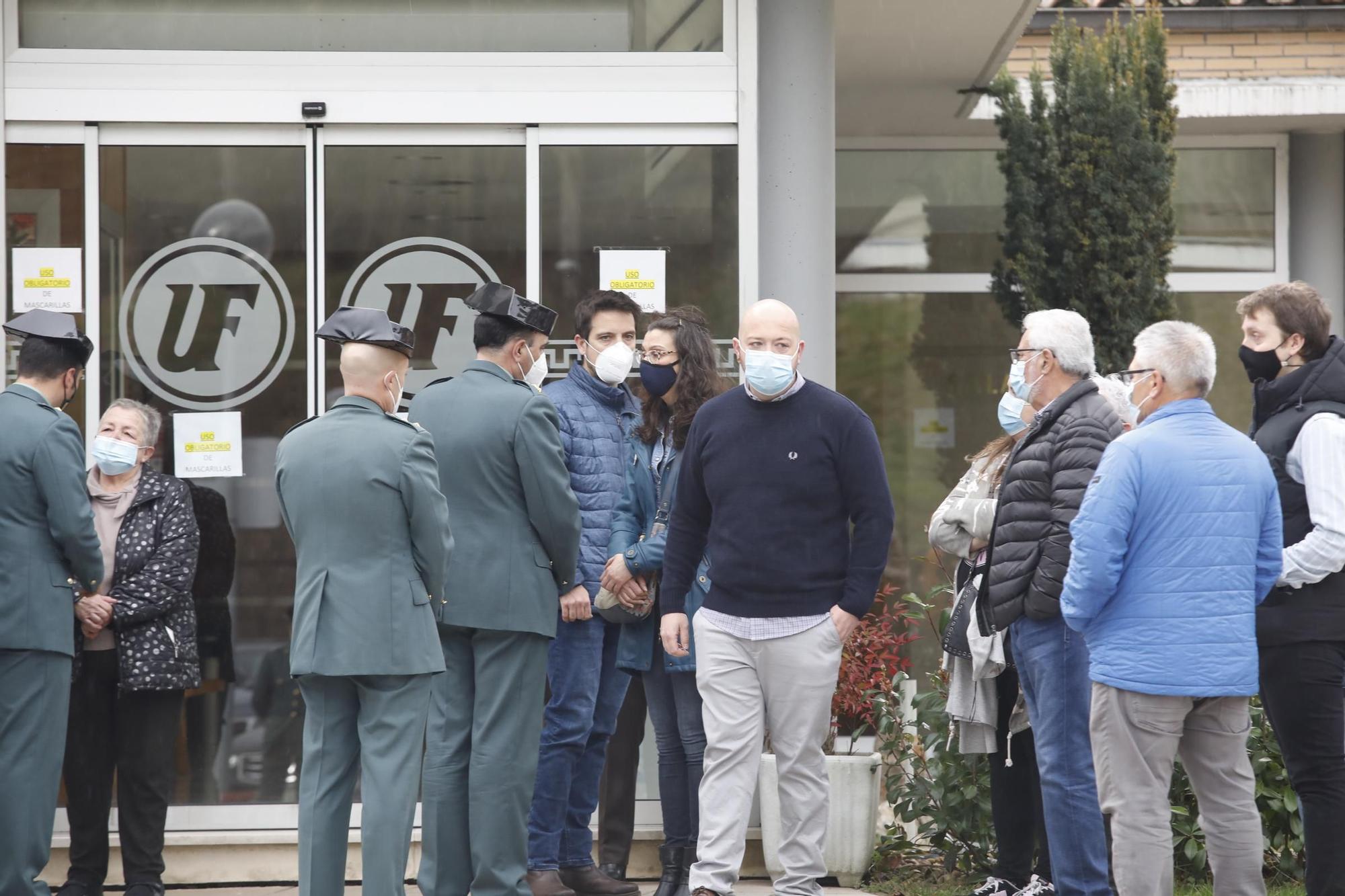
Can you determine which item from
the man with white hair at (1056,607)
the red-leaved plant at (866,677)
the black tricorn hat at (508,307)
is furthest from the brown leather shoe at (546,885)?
the black tricorn hat at (508,307)

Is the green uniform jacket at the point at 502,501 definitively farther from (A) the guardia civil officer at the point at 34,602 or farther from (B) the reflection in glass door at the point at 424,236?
(B) the reflection in glass door at the point at 424,236

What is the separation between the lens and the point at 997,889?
550 cm

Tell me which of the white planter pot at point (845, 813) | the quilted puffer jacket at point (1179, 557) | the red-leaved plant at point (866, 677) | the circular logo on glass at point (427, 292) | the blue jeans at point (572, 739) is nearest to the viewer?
the quilted puffer jacket at point (1179, 557)

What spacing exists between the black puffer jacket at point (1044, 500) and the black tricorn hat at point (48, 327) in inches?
131

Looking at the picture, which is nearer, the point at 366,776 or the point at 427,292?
the point at 366,776

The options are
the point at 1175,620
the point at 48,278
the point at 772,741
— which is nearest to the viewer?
the point at 1175,620

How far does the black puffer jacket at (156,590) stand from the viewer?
18.9 feet

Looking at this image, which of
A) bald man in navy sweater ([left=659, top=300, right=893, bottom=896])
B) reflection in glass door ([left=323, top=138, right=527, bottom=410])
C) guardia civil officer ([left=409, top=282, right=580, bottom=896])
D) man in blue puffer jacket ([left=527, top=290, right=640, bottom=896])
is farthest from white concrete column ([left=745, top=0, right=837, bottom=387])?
guardia civil officer ([left=409, top=282, right=580, bottom=896])

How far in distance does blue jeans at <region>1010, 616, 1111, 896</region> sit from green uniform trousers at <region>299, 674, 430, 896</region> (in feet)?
6.63

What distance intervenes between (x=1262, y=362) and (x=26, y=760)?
4.43 m

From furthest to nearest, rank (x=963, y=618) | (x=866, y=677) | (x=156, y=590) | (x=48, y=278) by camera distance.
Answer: (x=48, y=278) → (x=866, y=677) → (x=156, y=590) → (x=963, y=618)

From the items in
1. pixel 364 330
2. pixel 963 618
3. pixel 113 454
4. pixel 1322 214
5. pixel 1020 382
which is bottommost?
pixel 963 618

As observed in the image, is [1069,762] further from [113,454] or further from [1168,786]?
[113,454]

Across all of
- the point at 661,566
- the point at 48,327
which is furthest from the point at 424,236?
the point at 661,566
